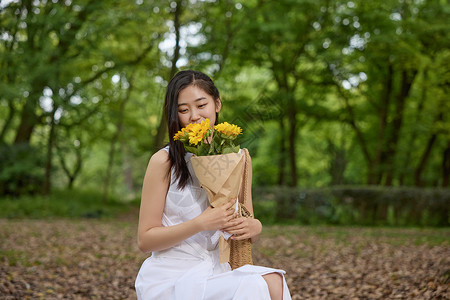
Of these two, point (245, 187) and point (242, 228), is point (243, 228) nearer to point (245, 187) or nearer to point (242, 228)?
point (242, 228)

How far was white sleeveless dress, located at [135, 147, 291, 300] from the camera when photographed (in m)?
2.08

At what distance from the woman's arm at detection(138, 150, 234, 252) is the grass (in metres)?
13.0

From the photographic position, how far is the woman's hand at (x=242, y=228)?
223cm

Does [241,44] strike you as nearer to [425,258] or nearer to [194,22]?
[194,22]

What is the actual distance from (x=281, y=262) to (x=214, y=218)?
6.03 m

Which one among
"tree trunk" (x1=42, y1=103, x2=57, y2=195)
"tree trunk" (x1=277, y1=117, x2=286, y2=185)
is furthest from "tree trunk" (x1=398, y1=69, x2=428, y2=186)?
"tree trunk" (x1=42, y1=103, x2=57, y2=195)

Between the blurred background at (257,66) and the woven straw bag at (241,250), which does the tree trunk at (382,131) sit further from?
the woven straw bag at (241,250)

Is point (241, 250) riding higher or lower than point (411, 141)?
lower

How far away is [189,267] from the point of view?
88.7 inches

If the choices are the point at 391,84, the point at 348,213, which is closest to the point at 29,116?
the point at 348,213

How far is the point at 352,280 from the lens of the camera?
638cm

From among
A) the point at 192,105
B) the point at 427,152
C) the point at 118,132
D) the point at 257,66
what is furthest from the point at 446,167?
the point at 192,105

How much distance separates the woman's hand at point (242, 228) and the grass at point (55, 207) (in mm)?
13194

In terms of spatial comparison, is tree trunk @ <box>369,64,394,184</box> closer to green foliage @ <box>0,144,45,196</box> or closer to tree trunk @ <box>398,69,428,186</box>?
tree trunk @ <box>398,69,428,186</box>
